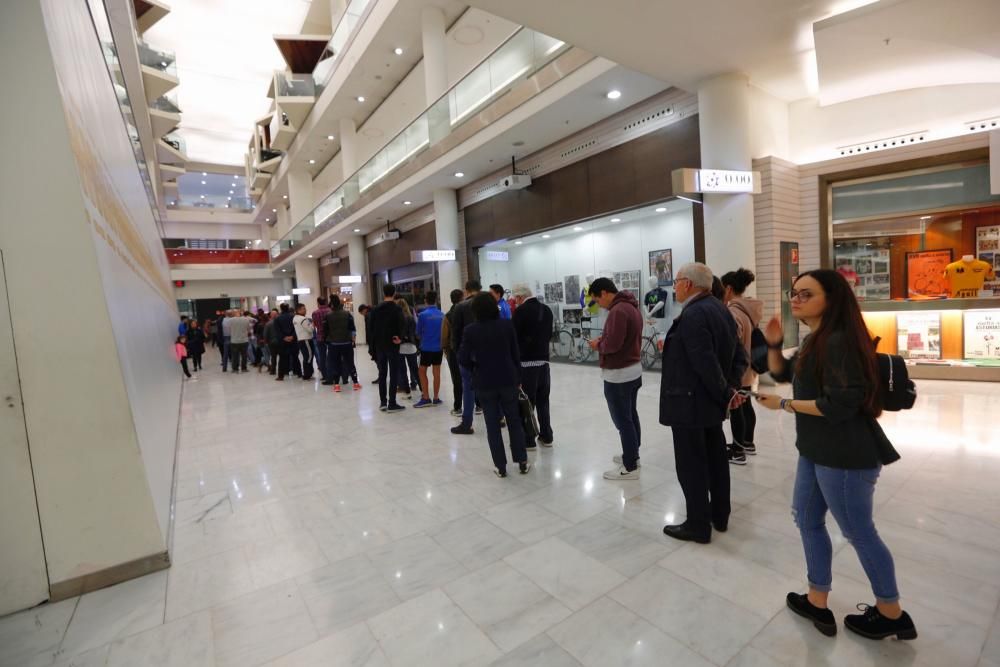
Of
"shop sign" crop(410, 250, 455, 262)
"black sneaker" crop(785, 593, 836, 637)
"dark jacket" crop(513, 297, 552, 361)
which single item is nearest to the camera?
"black sneaker" crop(785, 593, 836, 637)

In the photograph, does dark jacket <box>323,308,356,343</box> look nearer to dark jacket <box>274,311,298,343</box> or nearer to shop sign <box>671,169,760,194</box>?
dark jacket <box>274,311,298,343</box>

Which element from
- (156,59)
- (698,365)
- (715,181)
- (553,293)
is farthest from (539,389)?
(156,59)

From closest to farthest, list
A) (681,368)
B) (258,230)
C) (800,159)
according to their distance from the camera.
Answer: (681,368)
(800,159)
(258,230)

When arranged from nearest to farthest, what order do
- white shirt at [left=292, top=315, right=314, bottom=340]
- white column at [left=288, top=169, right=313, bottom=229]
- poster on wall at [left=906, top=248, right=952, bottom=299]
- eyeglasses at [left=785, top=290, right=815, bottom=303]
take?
eyeglasses at [left=785, top=290, right=815, bottom=303], poster on wall at [left=906, top=248, right=952, bottom=299], white shirt at [left=292, top=315, right=314, bottom=340], white column at [left=288, top=169, right=313, bottom=229]

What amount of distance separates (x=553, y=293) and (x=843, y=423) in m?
9.29

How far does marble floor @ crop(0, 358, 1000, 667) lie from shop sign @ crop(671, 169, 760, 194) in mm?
3323

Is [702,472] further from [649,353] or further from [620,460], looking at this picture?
[649,353]

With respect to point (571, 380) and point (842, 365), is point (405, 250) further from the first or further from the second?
point (842, 365)

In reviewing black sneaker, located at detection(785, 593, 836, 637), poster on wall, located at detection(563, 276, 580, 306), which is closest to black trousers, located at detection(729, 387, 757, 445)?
black sneaker, located at detection(785, 593, 836, 637)

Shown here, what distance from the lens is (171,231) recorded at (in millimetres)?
30922

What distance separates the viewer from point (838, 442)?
1749 mm

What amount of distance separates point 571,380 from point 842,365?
6.60m

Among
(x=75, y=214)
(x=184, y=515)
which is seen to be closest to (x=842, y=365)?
(x=75, y=214)

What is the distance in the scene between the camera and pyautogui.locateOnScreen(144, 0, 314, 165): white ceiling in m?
18.0
